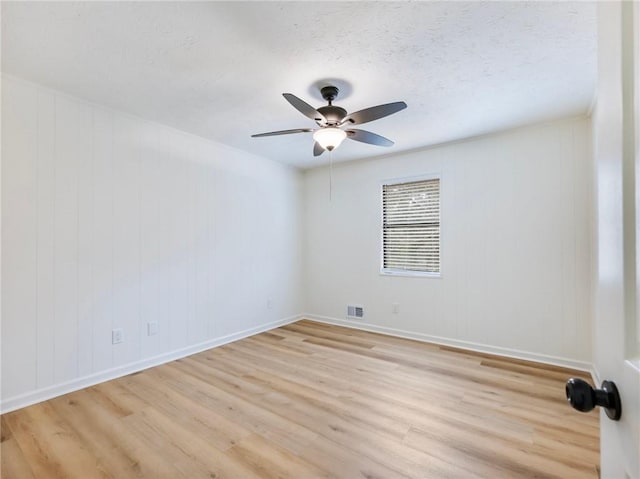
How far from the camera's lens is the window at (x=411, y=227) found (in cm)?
380

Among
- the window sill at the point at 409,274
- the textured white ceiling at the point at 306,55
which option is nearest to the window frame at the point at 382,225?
the window sill at the point at 409,274

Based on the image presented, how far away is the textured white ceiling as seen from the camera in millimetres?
1625

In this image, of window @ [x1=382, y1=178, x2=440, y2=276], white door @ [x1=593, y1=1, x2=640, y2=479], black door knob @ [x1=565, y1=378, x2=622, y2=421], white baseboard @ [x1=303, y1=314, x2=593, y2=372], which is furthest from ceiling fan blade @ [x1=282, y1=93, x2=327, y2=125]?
white baseboard @ [x1=303, y1=314, x2=593, y2=372]

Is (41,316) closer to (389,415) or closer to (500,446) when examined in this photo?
(389,415)

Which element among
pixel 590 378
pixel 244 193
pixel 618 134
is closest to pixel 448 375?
pixel 590 378

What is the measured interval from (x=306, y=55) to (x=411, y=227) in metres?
2.59

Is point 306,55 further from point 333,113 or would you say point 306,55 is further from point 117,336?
point 117,336

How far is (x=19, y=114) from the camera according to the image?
2.26m

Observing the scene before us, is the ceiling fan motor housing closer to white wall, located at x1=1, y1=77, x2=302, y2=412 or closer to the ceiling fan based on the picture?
the ceiling fan

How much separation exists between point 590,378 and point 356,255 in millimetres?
2703

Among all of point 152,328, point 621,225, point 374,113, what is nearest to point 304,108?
point 374,113

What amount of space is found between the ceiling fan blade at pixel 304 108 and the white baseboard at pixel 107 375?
270 cm

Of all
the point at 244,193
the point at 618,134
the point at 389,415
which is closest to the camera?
the point at 618,134

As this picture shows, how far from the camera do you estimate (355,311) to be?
4379 mm
